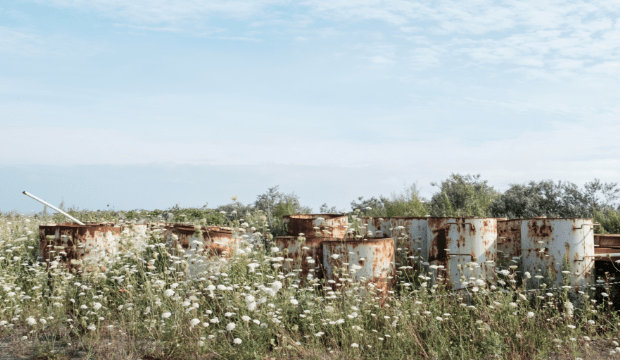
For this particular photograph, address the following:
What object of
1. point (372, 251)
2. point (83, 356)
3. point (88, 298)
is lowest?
point (83, 356)

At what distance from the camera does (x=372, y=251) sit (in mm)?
5156


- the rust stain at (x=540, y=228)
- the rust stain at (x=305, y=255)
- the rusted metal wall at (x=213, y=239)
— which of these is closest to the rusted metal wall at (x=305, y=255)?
the rust stain at (x=305, y=255)

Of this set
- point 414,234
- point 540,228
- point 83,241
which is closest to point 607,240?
point 540,228

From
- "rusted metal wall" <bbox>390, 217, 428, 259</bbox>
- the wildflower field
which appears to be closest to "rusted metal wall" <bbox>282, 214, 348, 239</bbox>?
"rusted metal wall" <bbox>390, 217, 428, 259</bbox>

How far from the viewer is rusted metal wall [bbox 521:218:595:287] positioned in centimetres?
570

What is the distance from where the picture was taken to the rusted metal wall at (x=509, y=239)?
6449mm

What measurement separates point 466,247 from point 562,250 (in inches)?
44.9

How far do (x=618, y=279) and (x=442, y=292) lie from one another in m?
2.11

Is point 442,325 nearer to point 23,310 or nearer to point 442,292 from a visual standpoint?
point 442,292

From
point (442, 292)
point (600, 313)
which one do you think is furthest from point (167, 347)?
point (600, 313)

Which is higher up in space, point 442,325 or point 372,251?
point 372,251

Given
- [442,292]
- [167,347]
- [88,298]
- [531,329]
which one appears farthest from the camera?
[442,292]

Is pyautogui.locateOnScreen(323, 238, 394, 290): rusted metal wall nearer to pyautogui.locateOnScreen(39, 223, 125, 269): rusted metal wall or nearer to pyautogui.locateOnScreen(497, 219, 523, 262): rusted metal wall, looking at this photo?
pyautogui.locateOnScreen(497, 219, 523, 262): rusted metal wall

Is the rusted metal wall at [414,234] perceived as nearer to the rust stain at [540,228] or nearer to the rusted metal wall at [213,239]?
the rust stain at [540,228]
